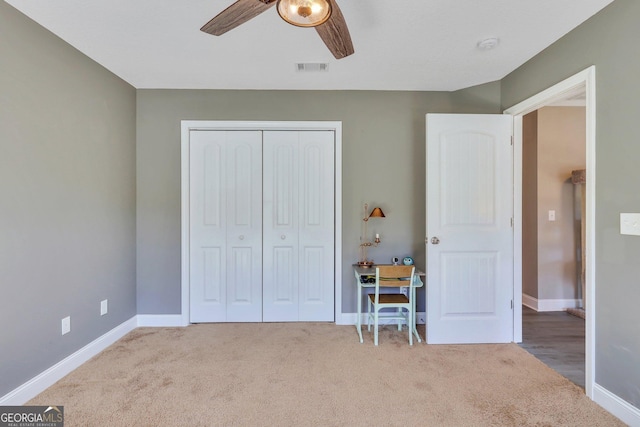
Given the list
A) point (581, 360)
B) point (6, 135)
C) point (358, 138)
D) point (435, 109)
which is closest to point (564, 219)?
point (581, 360)

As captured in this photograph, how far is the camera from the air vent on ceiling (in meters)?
2.56

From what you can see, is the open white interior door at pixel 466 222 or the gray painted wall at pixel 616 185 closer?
the gray painted wall at pixel 616 185

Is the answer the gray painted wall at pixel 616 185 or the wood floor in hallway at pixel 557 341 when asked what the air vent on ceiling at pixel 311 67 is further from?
the wood floor in hallway at pixel 557 341

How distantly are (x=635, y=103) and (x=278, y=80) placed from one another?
260 cm

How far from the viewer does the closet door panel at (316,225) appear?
123 inches

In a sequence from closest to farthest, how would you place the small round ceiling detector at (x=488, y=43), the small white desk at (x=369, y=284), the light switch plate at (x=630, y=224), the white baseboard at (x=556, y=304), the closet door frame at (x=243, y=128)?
the light switch plate at (x=630, y=224)
the small round ceiling detector at (x=488, y=43)
the small white desk at (x=369, y=284)
the closet door frame at (x=243, y=128)
the white baseboard at (x=556, y=304)

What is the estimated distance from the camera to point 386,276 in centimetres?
254

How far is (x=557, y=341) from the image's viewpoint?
2.76 meters

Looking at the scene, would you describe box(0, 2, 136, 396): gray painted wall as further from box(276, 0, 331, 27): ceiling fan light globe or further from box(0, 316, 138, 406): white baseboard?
box(276, 0, 331, 27): ceiling fan light globe

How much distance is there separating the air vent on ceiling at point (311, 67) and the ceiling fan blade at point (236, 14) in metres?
1.14

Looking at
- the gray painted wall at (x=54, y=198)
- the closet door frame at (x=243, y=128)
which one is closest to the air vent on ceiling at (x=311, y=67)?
the closet door frame at (x=243, y=128)

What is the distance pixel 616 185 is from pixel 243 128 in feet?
9.89

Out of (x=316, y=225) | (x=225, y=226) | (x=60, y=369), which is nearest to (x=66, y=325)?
(x=60, y=369)

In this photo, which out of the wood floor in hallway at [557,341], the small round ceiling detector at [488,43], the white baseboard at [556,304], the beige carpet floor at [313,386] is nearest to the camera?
the beige carpet floor at [313,386]
